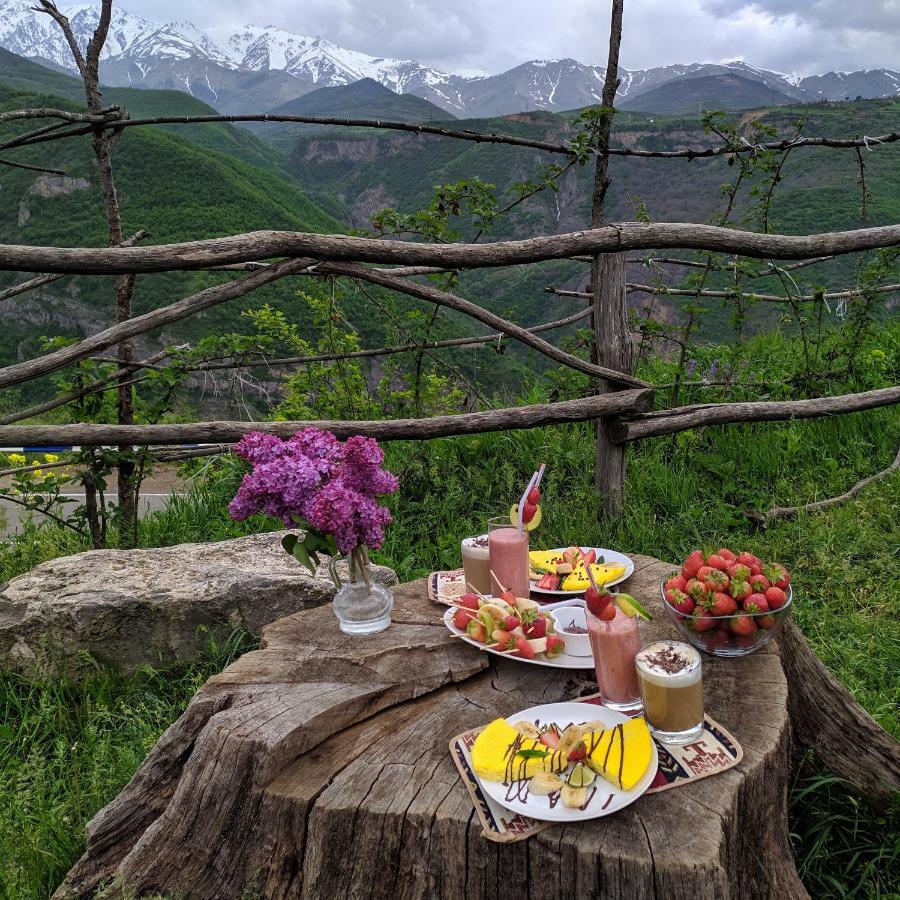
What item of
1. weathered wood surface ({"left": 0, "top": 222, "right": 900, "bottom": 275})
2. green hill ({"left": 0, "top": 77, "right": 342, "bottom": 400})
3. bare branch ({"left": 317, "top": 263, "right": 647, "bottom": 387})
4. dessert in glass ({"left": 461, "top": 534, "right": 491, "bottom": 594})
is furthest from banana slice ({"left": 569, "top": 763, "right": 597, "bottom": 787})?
green hill ({"left": 0, "top": 77, "right": 342, "bottom": 400})

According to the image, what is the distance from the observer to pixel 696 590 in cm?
180

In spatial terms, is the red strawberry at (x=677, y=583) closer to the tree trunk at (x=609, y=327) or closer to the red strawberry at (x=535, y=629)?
the red strawberry at (x=535, y=629)

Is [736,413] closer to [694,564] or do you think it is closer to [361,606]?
[694,564]

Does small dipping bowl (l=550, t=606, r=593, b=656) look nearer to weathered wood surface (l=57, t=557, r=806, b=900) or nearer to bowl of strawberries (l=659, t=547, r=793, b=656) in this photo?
weathered wood surface (l=57, t=557, r=806, b=900)

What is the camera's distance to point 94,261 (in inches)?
104

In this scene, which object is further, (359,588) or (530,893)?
(359,588)

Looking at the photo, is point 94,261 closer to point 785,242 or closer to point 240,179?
point 785,242

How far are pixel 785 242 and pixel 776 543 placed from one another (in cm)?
143

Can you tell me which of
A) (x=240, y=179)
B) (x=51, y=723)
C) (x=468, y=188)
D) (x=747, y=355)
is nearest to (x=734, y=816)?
(x=51, y=723)

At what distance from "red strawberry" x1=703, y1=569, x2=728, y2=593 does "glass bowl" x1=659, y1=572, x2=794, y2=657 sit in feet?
0.23

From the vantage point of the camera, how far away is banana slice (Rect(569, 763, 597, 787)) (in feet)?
4.59

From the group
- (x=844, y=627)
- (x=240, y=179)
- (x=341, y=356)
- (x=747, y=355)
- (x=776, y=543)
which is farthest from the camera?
(x=240, y=179)

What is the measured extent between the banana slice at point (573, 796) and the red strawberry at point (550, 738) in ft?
0.32

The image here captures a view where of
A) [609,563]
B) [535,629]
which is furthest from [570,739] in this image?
[609,563]
